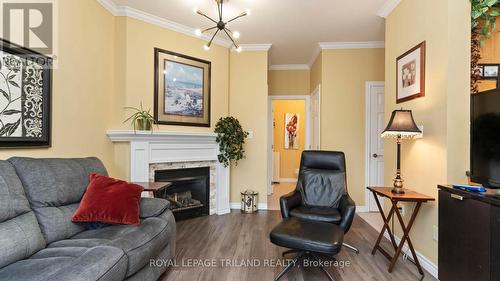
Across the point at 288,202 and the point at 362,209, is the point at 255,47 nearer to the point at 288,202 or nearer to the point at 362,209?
the point at 288,202

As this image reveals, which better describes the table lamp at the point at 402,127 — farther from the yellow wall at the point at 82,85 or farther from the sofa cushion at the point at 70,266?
the yellow wall at the point at 82,85

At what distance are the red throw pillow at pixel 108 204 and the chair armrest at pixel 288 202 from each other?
134 centimetres

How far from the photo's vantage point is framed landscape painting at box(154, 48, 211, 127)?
11.1 feet

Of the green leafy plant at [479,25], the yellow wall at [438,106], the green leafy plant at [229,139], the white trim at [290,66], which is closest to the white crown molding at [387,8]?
the yellow wall at [438,106]

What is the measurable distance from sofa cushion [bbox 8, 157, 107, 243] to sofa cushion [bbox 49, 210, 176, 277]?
0.33 feet

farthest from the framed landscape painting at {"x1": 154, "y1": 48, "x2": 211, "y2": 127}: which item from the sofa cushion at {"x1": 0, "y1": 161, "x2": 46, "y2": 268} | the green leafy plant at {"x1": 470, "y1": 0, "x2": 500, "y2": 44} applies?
the green leafy plant at {"x1": 470, "y1": 0, "x2": 500, "y2": 44}

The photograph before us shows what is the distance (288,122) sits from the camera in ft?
24.1

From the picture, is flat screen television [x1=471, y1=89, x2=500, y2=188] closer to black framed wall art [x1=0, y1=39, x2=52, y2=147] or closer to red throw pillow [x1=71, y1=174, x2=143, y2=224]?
red throw pillow [x1=71, y1=174, x2=143, y2=224]

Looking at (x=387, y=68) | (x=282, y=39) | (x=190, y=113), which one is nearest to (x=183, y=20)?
(x=190, y=113)

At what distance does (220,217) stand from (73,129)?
7.33 ft

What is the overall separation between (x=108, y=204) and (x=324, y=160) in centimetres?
226

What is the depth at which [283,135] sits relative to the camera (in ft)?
24.1

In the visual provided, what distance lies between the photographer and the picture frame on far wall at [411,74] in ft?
7.77

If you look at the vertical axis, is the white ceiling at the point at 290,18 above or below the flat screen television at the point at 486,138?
above
